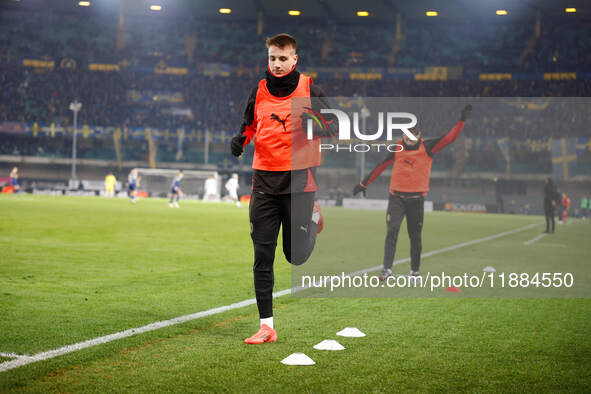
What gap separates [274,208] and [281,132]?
56cm

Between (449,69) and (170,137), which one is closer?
(449,69)

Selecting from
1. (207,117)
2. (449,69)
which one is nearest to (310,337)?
(449,69)

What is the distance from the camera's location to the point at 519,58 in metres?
49.1

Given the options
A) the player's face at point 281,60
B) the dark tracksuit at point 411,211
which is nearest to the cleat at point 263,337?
the player's face at point 281,60

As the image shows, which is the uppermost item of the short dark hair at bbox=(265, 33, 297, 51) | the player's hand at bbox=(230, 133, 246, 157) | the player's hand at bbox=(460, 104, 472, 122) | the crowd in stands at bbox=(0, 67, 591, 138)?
the crowd in stands at bbox=(0, 67, 591, 138)

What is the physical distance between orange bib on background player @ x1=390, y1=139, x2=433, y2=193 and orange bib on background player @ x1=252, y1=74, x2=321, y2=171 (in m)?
3.31

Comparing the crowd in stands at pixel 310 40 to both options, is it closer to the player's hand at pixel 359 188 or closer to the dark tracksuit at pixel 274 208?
the player's hand at pixel 359 188

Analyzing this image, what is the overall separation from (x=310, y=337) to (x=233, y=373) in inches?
48.2

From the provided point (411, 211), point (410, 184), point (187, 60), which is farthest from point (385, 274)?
point (187, 60)

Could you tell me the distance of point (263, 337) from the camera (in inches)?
189

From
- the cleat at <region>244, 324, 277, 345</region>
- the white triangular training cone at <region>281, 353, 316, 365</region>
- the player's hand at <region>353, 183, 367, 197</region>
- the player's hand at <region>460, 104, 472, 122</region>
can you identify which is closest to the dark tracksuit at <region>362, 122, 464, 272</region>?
the player's hand at <region>353, 183, 367, 197</region>

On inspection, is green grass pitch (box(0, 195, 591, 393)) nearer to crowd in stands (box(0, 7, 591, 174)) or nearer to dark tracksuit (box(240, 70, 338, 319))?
dark tracksuit (box(240, 70, 338, 319))

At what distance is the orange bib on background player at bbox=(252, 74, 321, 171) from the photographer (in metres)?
4.91

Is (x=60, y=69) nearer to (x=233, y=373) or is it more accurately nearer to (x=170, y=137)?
(x=170, y=137)
